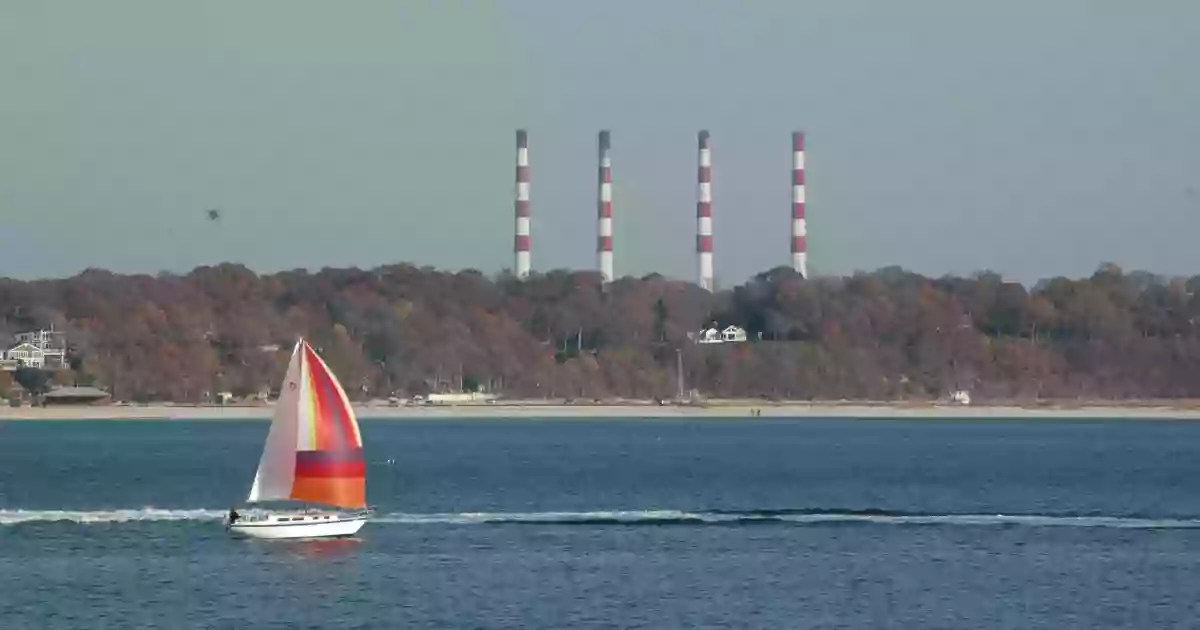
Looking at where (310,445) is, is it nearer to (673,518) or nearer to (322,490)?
(322,490)

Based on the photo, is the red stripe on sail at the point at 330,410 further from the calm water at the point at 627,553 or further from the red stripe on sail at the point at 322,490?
the calm water at the point at 627,553

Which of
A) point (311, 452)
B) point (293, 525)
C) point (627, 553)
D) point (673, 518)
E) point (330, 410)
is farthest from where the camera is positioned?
point (673, 518)

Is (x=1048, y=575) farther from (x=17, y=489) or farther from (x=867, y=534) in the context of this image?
(x=17, y=489)

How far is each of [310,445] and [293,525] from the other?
273cm

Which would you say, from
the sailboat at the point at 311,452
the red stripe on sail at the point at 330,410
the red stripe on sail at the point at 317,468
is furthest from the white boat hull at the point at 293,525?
the red stripe on sail at the point at 330,410

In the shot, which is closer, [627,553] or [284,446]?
[284,446]

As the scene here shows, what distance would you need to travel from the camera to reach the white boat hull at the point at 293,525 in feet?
244

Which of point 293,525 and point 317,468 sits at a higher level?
point 317,468

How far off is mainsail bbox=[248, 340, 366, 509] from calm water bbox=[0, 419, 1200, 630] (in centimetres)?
200

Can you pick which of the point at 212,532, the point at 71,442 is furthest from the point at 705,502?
the point at 71,442

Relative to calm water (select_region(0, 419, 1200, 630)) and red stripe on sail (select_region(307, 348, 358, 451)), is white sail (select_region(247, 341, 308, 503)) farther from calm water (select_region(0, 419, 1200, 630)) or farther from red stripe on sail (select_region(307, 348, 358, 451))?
calm water (select_region(0, 419, 1200, 630))

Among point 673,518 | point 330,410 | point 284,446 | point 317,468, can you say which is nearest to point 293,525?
point 317,468

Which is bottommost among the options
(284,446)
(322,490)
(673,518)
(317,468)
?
(673,518)

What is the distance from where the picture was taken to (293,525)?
244 feet
